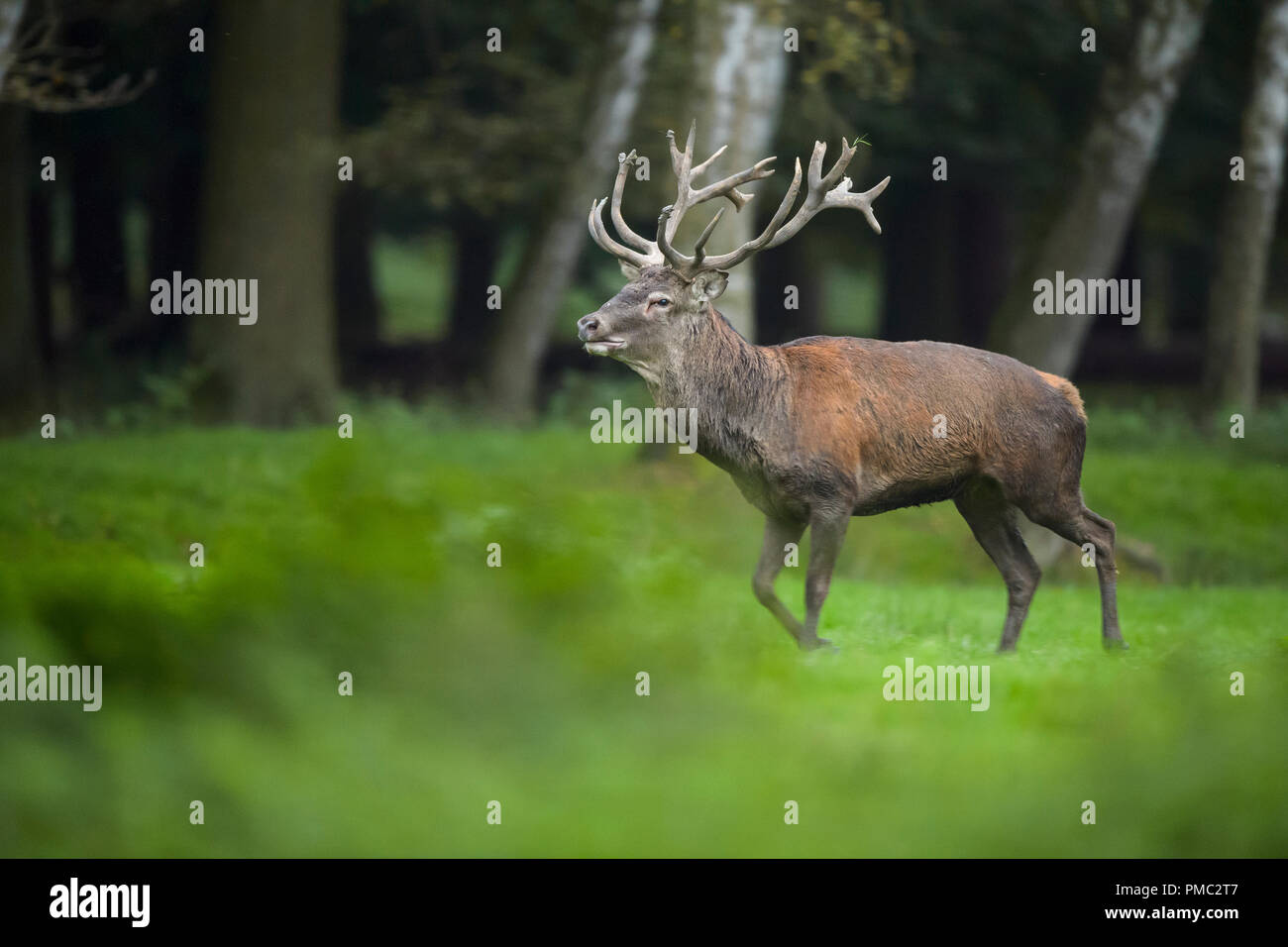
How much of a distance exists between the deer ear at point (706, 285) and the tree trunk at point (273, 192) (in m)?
10.6

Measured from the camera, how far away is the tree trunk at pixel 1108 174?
56.1 feet

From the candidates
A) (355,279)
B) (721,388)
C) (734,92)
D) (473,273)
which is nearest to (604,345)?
(721,388)

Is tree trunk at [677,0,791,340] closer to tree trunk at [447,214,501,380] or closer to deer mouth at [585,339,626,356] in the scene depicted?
deer mouth at [585,339,626,356]

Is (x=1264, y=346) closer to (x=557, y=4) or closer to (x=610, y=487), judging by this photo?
(x=557, y=4)

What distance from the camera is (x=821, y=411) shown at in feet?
30.3

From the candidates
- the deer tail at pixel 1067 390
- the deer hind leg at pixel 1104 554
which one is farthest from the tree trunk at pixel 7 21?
the deer hind leg at pixel 1104 554

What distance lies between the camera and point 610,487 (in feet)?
51.5

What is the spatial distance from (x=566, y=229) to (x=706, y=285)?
32.7ft

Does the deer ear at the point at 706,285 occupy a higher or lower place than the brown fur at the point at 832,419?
higher

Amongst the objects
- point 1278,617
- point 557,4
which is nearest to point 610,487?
point 1278,617

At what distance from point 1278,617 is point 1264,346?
18.0 metres

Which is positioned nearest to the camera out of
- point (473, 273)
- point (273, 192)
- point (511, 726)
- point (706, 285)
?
point (511, 726)

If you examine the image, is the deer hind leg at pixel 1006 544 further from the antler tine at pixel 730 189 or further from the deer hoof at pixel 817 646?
the antler tine at pixel 730 189

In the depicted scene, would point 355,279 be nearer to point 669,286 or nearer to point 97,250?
point 97,250
